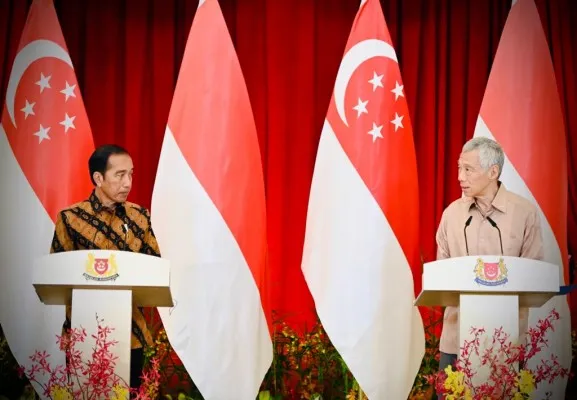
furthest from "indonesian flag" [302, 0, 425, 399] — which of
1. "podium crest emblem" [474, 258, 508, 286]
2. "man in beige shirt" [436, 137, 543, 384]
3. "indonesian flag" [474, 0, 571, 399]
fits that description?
"podium crest emblem" [474, 258, 508, 286]

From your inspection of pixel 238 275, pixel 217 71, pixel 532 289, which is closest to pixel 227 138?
pixel 217 71

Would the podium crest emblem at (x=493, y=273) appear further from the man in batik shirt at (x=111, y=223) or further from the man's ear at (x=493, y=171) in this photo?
the man in batik shirt at (x=111, y=223)

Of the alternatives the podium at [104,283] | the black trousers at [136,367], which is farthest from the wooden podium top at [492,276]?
the black trousers at [136,367]

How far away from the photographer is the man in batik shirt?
350cm

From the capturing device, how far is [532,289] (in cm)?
311

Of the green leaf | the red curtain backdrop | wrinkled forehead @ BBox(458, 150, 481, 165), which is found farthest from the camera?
the red curtain backdrop

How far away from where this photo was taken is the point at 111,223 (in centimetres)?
358

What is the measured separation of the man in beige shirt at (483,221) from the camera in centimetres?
345

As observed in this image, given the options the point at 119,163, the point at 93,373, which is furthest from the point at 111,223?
the point at 93,373

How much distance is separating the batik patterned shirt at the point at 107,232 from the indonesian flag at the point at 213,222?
1.77 ft

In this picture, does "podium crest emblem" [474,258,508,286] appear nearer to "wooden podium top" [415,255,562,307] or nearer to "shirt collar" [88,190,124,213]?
"wooden podium top" [415,255,562,307]

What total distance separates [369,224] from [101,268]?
1.57 meters

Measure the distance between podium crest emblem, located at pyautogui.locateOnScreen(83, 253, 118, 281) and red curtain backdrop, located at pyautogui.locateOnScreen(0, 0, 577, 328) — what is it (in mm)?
2109

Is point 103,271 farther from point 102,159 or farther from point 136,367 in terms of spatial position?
point 102,159
